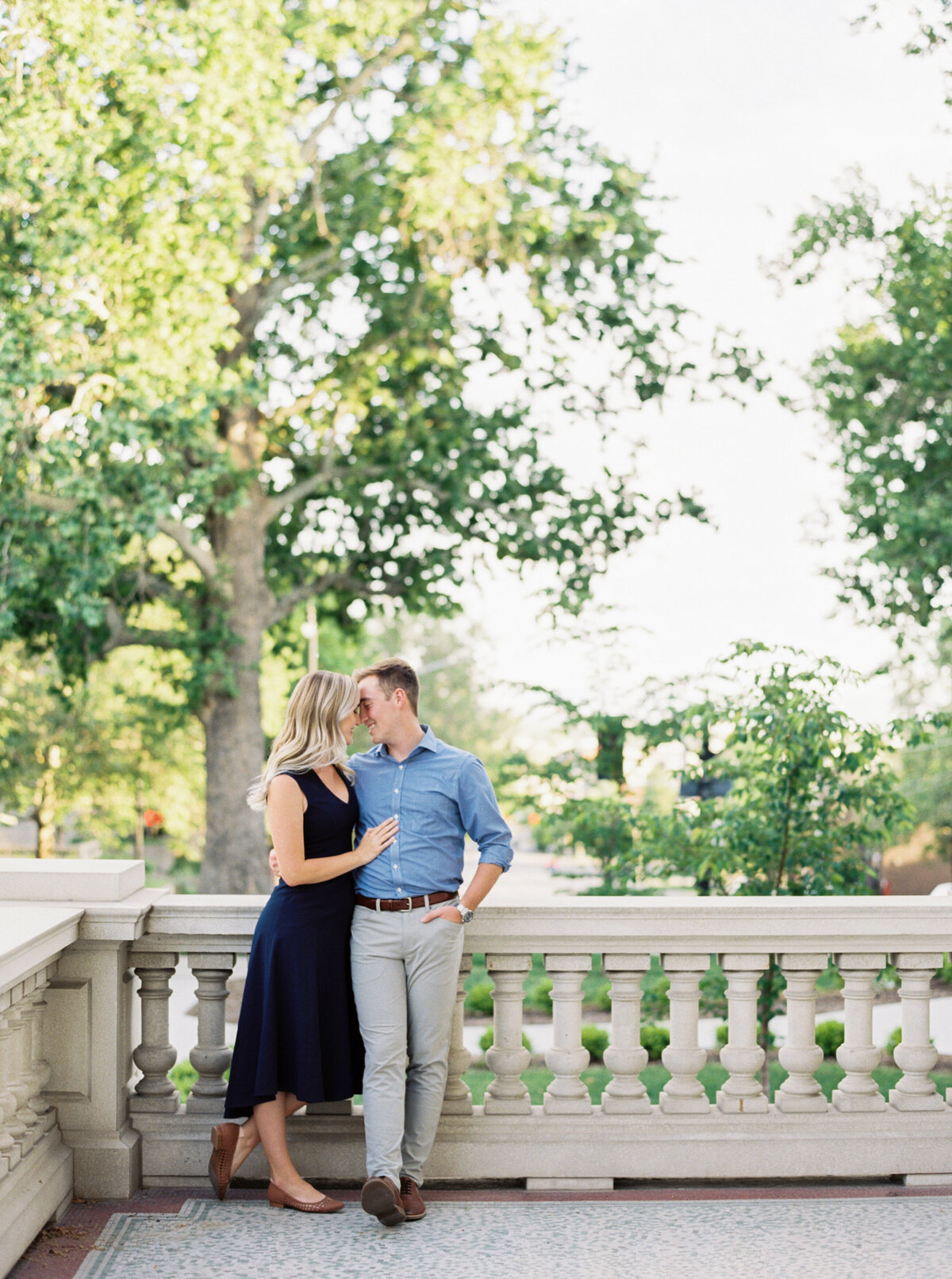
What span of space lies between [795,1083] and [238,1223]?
212 cm

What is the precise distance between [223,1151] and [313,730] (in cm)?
153

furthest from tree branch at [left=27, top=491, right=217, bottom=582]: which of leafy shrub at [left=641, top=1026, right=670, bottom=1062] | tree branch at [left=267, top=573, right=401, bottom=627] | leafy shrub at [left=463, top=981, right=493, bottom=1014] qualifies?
leafy shrub at [left=641, top=1026, right=670, bottom=1062]

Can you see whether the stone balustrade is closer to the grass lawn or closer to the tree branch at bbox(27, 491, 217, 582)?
the grass lawn

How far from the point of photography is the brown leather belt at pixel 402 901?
463cm

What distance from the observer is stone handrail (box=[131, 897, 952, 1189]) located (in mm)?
4957

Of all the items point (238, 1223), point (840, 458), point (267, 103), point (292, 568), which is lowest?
point (238, 1223)

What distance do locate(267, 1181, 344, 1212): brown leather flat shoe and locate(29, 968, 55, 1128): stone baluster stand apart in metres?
0.83

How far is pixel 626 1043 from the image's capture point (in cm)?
507

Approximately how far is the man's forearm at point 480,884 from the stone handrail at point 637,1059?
1.12ft

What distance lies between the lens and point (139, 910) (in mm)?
4816

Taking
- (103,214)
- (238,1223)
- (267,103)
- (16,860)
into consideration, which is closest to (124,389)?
(103,214)

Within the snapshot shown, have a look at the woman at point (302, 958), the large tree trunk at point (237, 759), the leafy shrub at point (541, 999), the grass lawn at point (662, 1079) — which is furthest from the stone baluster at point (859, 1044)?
the large tree trunk at point (237, 759)

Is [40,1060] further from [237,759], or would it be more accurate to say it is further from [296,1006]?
[237,759]

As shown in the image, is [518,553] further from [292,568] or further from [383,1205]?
[383,1205]
